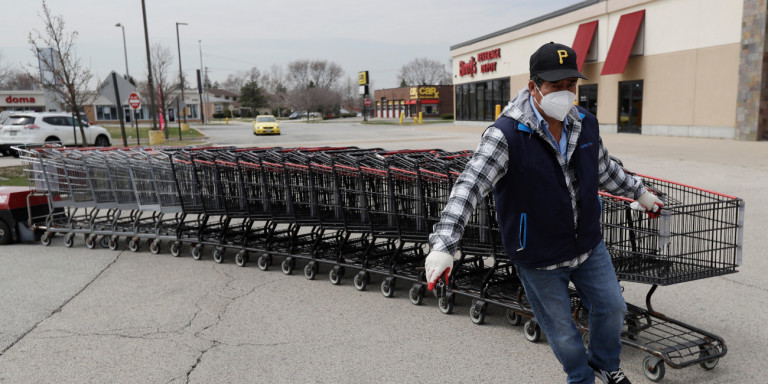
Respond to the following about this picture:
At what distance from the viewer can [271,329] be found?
15.4ft

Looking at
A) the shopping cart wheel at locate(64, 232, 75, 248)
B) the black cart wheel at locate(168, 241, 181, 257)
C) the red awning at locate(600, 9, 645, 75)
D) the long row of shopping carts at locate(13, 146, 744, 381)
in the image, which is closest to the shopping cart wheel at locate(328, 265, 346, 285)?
the long row of shopping carts at locate(13, 146, 744, 381)

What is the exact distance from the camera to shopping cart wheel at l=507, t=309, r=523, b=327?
4.64 m

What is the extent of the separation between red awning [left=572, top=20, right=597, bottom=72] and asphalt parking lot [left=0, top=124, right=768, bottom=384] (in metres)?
23.8

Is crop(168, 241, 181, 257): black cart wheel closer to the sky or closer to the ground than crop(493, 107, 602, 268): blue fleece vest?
closer to the ground

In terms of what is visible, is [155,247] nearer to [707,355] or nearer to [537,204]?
[537,204]

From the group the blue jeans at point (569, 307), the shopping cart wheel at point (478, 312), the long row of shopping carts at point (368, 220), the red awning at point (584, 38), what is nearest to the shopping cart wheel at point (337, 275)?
the long row of shopping carts at point (368, 220)

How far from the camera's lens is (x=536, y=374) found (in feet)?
12.3

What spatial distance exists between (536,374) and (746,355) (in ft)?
4.76

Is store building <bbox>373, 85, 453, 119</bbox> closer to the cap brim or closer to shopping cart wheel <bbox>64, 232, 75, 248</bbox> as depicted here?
shopping cart wheel <bbox>64, 232, 75, 248</bbox>

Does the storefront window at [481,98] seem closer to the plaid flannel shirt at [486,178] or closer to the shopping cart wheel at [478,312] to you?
the shopping cart wheel at [478,312]

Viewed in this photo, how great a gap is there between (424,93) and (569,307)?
233 ft

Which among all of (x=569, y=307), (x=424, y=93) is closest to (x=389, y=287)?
(x=569, y=307)

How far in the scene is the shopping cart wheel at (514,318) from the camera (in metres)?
4.64

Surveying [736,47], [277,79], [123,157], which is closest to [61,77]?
[123,157]
